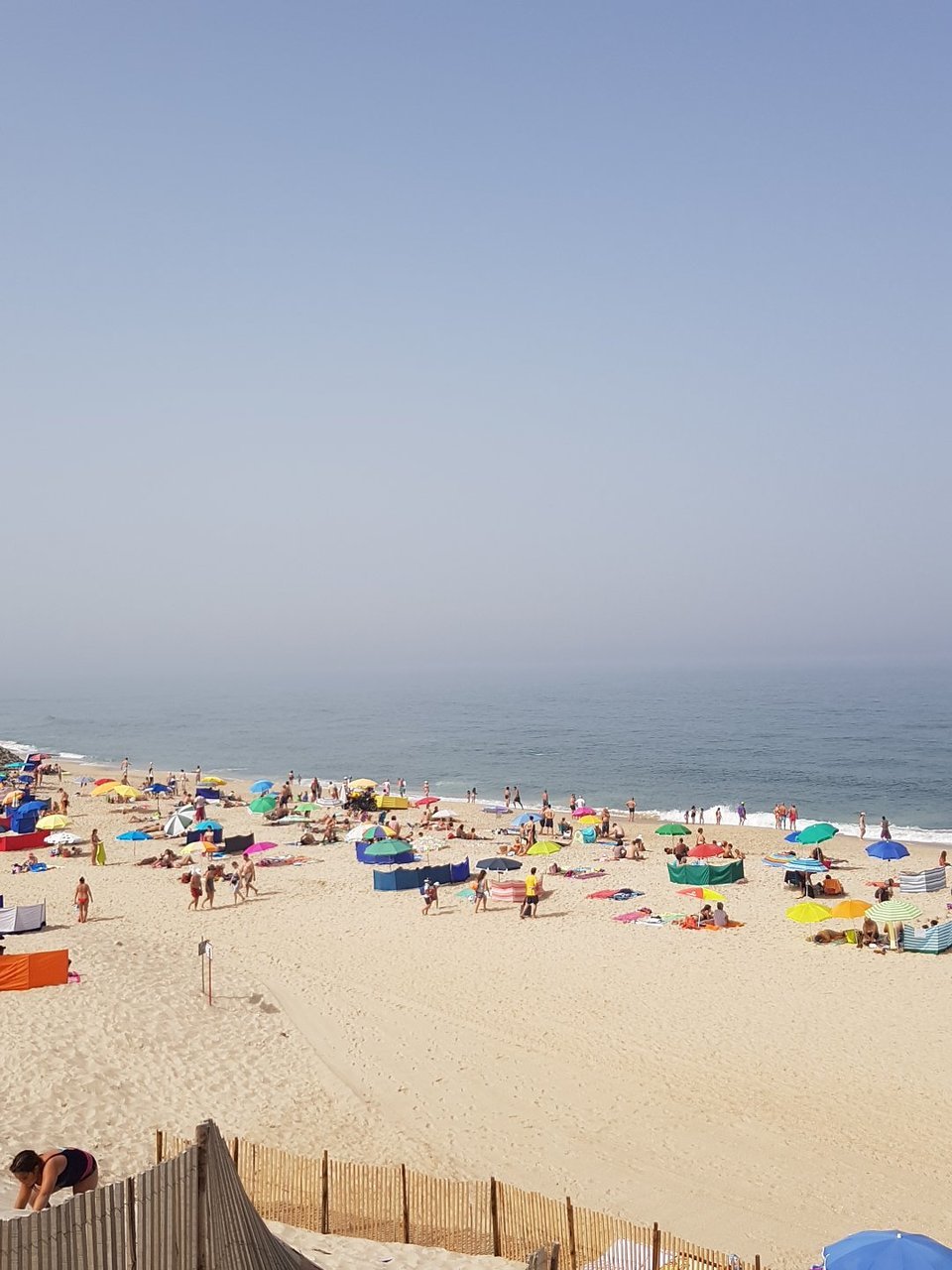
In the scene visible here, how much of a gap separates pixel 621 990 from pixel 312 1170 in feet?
31.5

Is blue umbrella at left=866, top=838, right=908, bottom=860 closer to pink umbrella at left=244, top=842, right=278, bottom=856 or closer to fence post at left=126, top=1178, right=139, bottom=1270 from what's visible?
pink umbrella at left=244, top=842, right=278, bottom=856

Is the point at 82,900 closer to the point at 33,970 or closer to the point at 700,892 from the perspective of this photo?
the point at 33,970

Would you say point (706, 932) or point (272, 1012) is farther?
point (706, 932)

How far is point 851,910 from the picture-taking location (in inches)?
853

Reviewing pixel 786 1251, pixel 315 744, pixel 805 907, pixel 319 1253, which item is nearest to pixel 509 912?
pixel 805 907

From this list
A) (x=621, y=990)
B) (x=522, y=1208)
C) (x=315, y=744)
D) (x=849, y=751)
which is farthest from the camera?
(x=315, y=744)

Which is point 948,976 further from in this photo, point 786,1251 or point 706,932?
point 786,1251

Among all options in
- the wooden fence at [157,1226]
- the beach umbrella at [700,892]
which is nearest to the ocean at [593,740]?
the beach umbrella at [700,892]

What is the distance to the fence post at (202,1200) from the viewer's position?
5.79m

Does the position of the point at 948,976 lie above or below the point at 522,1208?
below

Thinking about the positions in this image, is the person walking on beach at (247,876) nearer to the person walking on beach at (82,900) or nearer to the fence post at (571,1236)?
the person walking on beach at (82,900)

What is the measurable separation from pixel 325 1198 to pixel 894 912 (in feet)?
50.4

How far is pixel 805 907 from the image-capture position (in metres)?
22.1

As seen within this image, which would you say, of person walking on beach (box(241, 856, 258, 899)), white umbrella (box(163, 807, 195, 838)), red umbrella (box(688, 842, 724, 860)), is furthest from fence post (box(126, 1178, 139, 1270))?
white umbrella (box(163, 807, 195, 838))
